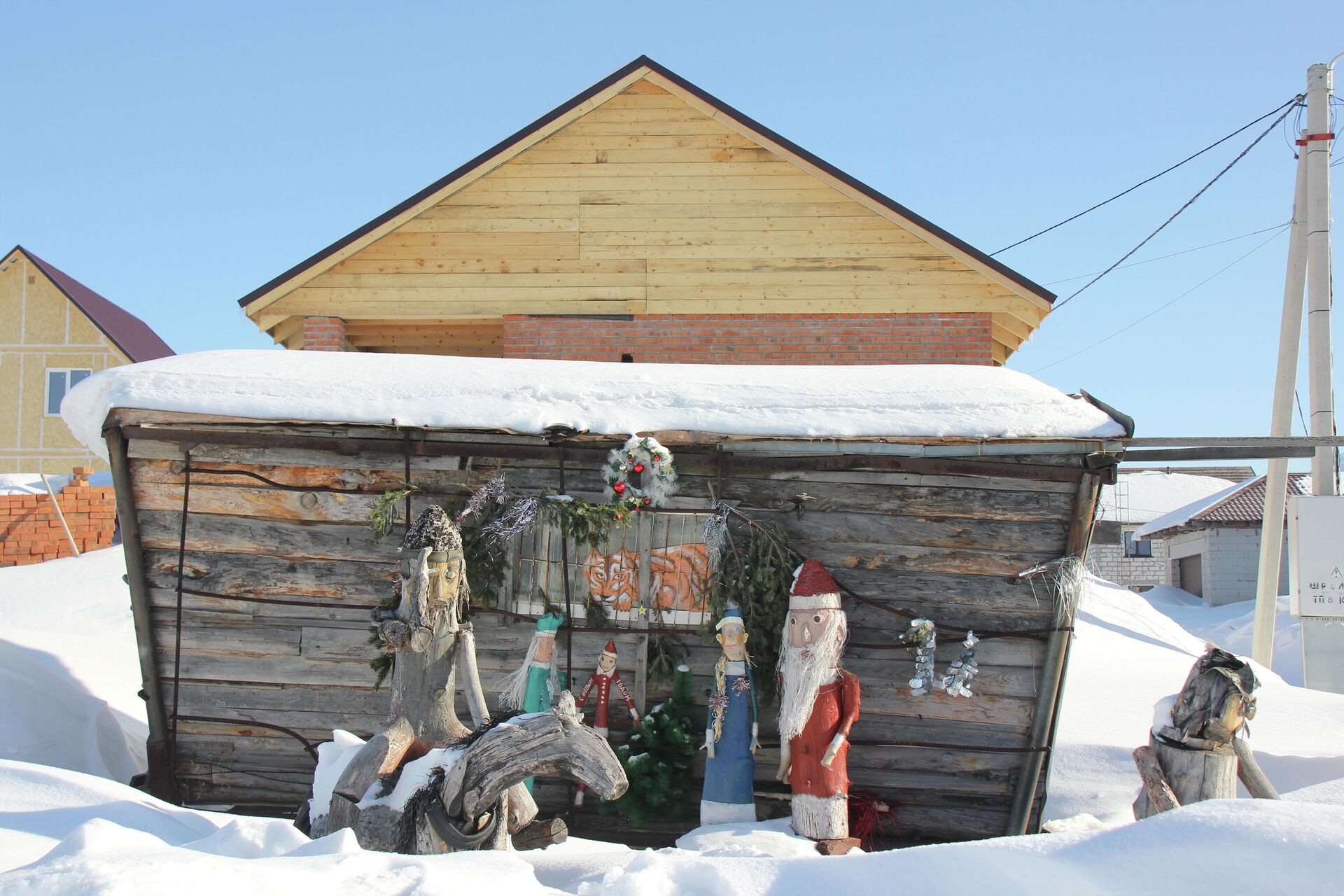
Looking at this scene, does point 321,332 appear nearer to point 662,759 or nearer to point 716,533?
point 716,533

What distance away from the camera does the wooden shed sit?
5.53 metres

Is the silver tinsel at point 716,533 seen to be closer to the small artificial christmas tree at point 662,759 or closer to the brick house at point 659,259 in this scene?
the small artificial christmas tree at point 662,759

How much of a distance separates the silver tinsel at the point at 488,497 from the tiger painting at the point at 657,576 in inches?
24.8

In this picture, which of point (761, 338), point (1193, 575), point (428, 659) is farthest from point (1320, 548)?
point (1193, 575)

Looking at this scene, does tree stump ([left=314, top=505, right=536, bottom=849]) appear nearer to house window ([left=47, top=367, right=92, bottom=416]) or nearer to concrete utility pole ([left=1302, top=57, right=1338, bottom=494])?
concrete utility pole ([left=1302, top=57, right=1338, bottom=494])

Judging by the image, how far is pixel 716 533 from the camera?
5605 millimetres

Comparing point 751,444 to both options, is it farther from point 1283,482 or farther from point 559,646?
point 1283,482

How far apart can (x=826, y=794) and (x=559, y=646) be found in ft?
5.90

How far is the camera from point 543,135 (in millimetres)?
10828

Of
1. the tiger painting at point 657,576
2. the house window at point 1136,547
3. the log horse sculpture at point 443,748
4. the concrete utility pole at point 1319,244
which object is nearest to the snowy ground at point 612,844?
the log horse sculpture at point 443,748

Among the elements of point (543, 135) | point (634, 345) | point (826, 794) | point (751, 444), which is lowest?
point (826, 794)

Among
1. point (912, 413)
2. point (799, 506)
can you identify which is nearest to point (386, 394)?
point (799, 506)

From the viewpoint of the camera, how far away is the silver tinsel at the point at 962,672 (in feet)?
18.3

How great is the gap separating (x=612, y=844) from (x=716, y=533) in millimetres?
1812
